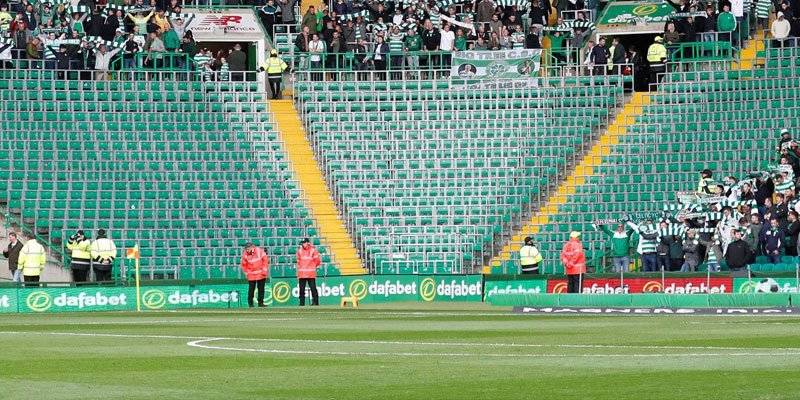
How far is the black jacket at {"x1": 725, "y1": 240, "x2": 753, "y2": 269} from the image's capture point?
1480 inches

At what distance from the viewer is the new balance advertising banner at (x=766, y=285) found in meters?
35.3

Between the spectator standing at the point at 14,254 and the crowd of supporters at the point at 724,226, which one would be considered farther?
the spectator standing at the point at 14,254

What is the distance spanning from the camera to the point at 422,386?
13.1 meters

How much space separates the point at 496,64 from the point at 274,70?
6575 mm

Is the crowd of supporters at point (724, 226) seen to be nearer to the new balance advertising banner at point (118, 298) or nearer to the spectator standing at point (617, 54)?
the spectator standing at point (617, 54)

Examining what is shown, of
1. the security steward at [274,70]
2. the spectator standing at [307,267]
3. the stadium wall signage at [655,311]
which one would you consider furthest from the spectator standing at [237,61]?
the stadium wall signage at [655,311]

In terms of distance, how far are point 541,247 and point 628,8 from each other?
11519 millimetres

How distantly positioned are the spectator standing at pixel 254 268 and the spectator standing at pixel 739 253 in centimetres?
1050

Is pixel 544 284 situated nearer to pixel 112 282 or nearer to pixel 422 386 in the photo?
pixel 112 282

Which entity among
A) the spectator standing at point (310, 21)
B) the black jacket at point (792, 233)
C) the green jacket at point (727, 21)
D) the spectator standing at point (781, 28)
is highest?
the spectator standing at point (310, 21)

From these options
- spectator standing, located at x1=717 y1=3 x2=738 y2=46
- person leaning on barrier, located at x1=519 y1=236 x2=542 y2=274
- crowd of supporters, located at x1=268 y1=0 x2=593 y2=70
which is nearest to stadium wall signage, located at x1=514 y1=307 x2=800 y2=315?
person leaning on barrier, located at x1=519 y1=236 x2=542 y2=274

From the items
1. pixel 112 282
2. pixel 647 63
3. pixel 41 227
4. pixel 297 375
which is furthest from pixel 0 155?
pixel 297 375

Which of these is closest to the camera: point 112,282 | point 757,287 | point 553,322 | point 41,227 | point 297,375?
point 297,375

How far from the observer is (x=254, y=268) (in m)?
37.2
